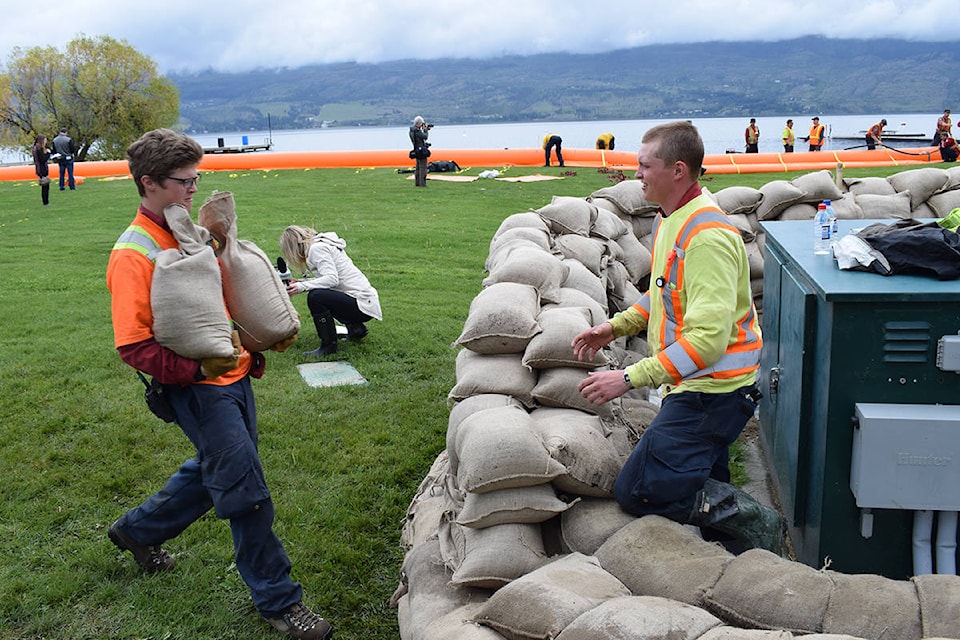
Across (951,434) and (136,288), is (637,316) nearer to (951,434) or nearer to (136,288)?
(951,434)

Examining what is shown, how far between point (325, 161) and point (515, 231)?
23689mm

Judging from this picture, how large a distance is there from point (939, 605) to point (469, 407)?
2269mm

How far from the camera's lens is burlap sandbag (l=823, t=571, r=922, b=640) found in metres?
2.54

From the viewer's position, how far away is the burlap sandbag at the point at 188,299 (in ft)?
10.9

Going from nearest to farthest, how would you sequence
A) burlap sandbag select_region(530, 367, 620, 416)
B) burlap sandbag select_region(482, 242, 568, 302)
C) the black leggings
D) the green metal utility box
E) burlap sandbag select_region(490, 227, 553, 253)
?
the green metal utility box
burlap sandbag select_region(530, 367, 620, 416)
burlap sandbag select_region(482, 242, 568, 302)
burlap sandbag select_region(490, 227, 553, 253)
the black leggings

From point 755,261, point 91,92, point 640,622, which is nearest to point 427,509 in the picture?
point 640,622

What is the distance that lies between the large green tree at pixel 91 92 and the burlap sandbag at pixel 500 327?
54136 mm

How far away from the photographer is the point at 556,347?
4.57 metres

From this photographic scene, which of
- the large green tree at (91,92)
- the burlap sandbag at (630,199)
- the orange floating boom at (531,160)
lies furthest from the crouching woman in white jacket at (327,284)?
the large green tree at (91,92)

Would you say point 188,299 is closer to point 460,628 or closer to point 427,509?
point 460,628

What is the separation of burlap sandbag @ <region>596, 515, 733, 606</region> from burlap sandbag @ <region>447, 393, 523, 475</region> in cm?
109

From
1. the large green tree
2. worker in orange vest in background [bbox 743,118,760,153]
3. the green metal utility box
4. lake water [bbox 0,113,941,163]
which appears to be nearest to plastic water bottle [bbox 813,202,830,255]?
the green metal utility box

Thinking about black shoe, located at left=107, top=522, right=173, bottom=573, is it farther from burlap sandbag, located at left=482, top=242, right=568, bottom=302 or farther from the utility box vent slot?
the utility box vent slot

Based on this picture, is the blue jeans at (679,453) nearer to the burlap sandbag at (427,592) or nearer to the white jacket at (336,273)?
the burlap sandbag at (427,592)
